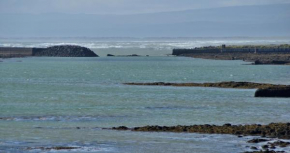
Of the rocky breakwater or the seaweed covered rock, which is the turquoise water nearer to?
the seaweed covered rock

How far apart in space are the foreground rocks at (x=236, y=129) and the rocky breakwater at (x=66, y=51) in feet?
275

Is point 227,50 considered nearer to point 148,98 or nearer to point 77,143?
point 148,98

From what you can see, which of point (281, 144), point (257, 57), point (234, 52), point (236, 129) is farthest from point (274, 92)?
point (234, 52)

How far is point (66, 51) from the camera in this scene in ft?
359

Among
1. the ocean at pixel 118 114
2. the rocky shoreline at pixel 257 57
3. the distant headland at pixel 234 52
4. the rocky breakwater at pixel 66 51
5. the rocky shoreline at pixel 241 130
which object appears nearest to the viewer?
the ocean at pixel 118 114

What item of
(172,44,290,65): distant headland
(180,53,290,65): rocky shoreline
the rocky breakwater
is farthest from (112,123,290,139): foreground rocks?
the rocky breakwater

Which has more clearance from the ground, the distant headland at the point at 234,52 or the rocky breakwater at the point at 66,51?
the distant headland at the point at 234,52

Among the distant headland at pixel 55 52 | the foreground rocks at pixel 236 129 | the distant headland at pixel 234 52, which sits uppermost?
the foreground rocks at pixel 236 129

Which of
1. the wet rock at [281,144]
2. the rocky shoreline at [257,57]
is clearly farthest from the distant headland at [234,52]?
the wet rock at [281,144]

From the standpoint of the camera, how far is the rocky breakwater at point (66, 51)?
108938 millimetres

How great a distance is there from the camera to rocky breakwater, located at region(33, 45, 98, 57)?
357ft

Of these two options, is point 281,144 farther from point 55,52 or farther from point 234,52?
point 55,52

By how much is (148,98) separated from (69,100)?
341 centimetres

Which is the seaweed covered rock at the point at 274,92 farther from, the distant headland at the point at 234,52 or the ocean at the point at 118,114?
the distant headland at the point at 234,52
